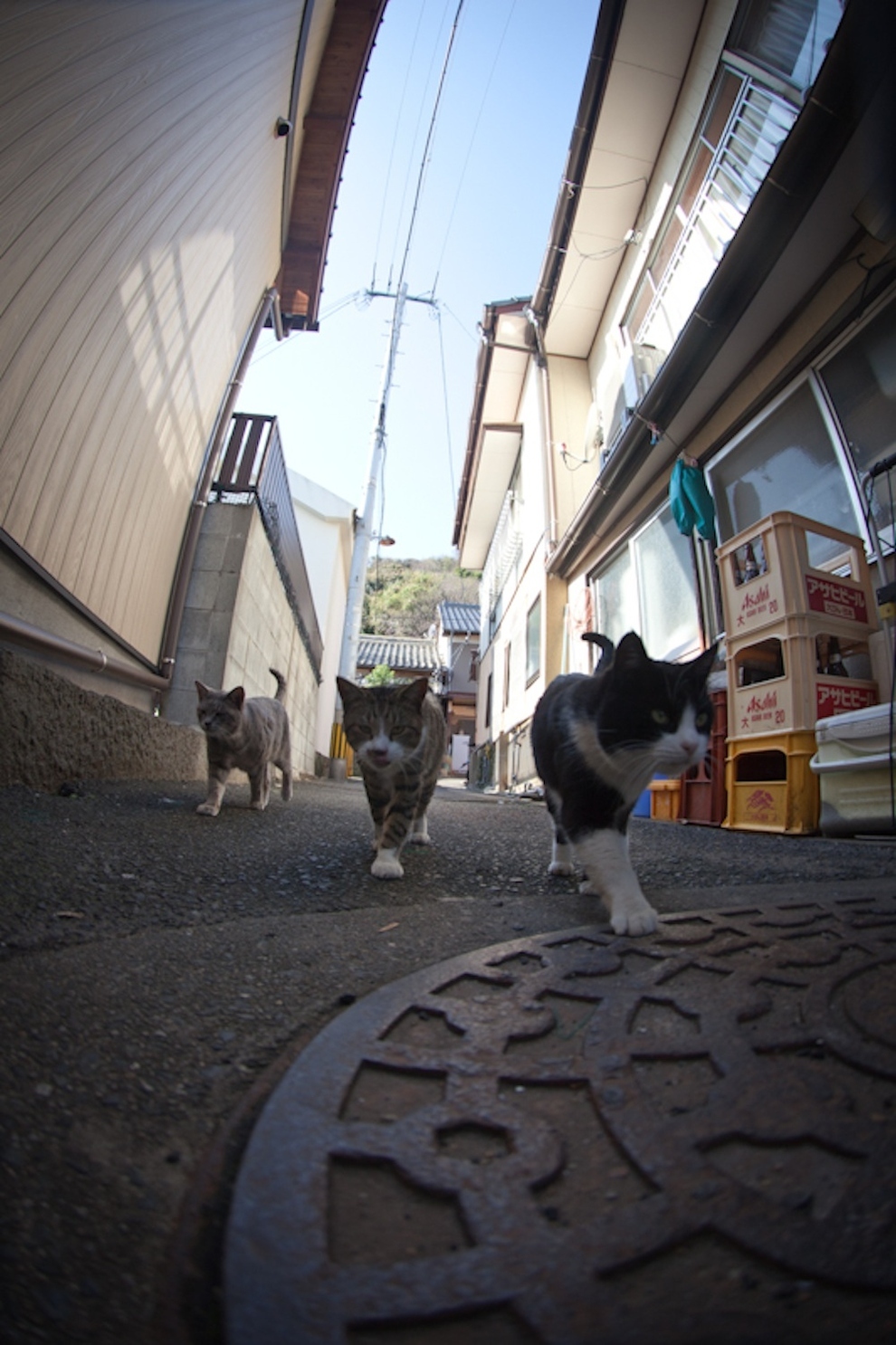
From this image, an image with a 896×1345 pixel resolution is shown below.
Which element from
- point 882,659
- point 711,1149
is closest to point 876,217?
point 882,659

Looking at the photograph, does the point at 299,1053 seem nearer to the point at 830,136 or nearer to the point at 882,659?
the point at 882,659

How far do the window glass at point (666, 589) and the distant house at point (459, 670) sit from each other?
14397 millimetres

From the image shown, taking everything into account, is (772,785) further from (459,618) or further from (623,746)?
(459,618)

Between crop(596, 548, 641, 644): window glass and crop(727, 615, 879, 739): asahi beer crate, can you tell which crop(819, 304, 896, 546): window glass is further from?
crop(596, 548, 641, 644): window glass

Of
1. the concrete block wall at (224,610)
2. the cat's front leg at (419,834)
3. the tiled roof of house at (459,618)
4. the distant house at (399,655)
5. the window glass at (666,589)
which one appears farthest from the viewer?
the tiled roof of house at (459,618)

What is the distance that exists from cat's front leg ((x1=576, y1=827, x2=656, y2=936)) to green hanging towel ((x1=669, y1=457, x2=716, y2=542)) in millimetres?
4351

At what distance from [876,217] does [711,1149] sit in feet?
15.7

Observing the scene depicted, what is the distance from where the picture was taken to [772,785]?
357 centimetres

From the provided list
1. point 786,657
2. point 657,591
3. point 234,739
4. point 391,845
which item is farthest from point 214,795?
point 657,591

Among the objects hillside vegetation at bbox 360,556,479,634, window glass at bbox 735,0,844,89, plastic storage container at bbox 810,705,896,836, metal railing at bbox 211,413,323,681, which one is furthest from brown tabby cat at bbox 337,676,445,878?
hillside vegetation at bbox 360,556,479,634

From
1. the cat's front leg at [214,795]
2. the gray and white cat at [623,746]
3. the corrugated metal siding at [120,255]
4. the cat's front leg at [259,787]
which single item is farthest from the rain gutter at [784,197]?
the cat's front leg at [259,787]

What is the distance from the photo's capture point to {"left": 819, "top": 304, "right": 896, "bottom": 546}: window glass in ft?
12.5

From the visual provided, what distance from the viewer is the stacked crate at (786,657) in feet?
11.1

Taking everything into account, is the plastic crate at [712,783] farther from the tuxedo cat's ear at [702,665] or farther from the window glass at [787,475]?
the tuxedo cat's ear at [702,665]
